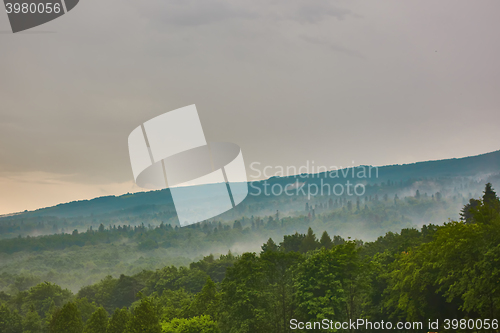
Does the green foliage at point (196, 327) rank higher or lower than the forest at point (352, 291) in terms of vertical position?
lower

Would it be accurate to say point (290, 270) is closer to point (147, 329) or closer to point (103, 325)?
point (147, 329)

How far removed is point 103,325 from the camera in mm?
57062

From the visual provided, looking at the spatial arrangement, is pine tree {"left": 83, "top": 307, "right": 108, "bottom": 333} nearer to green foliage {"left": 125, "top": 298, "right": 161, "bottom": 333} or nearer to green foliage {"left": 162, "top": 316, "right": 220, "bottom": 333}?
green foliage {"left": 162, "top": 316, "right": 220, "bottom": 333}

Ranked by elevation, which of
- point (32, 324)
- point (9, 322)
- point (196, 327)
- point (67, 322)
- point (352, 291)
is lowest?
point (32, 324)

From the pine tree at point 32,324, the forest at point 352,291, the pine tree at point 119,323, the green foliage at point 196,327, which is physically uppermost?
the forest at point 352,291

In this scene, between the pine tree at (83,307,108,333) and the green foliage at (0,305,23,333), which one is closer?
the pine tree at (83,307,108,333)

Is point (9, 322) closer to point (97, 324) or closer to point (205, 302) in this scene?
point (97, 324)

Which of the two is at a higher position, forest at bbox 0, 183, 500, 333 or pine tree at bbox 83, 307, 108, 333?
forest at bbox 0, 183, 500, 333

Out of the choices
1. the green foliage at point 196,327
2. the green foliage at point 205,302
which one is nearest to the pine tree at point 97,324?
the green foliage at point 196,327

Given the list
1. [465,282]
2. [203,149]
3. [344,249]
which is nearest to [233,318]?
[344,249]

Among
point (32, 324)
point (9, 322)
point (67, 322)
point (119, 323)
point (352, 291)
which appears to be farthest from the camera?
point (32, 324)

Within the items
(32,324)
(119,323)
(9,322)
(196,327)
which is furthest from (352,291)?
(9,322)

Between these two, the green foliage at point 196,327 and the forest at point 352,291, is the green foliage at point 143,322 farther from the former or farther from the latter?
the green foliage at point 196,327

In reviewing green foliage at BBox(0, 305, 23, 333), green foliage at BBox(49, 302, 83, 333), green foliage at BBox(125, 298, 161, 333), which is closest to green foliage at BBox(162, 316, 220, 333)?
green foliage at BBox(125, 298, 161, 333)
